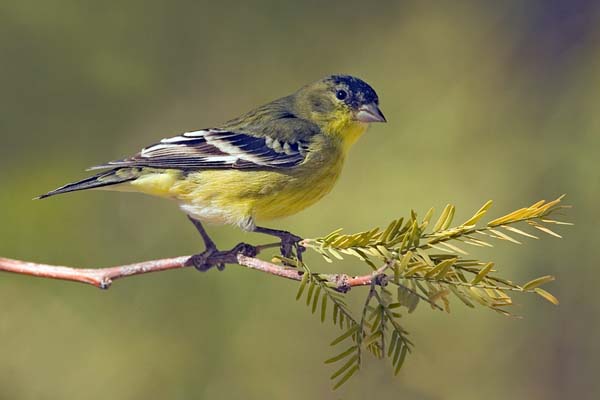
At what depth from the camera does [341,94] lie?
246cm

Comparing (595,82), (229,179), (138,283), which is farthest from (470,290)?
(595,82)

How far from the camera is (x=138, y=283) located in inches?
101

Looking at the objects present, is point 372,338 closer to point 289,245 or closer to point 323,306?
point 323,306

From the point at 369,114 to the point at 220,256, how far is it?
773 millimetres

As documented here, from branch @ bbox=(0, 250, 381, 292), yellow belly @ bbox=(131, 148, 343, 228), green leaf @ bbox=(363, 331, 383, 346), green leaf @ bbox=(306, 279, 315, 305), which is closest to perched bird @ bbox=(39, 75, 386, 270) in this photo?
yellow belly @ bbox=(131, 148, 343, 228)

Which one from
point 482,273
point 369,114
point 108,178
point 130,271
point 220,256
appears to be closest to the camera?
point 482,273

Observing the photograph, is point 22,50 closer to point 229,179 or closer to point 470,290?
point 229,179

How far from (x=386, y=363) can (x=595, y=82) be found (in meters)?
1.33

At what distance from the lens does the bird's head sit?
7.73 feet

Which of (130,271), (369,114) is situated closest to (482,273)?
(130,271)

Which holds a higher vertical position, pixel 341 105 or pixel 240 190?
pixel 341 105

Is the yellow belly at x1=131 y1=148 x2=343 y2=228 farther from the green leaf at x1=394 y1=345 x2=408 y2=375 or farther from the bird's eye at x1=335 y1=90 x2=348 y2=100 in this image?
the green leaf at x1=394 y1=345 x2=408 y2=375

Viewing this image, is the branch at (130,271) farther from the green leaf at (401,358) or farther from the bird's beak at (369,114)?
the bird's beak at (369,114)

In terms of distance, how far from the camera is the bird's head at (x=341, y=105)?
236 cm
